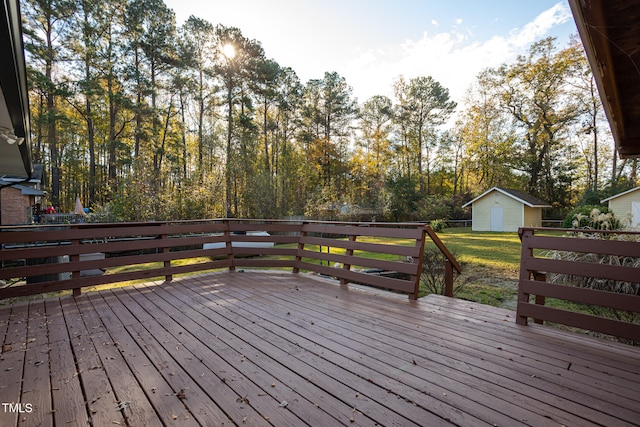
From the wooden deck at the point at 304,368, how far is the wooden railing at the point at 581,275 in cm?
15

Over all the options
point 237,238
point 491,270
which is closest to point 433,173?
point 491,270

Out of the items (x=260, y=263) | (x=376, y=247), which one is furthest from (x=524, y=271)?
(x=260, y=263)

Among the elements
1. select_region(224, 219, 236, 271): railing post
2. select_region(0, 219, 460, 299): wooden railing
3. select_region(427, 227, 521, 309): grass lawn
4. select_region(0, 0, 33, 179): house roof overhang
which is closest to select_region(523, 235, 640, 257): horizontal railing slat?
select_region(0, 219, 460, 299): wooden railing

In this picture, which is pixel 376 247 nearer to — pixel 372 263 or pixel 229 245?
pixel 372 263

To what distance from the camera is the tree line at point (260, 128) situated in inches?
560

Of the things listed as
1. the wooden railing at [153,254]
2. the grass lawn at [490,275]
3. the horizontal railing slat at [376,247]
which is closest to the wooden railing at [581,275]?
the wooden railing at [153,254]

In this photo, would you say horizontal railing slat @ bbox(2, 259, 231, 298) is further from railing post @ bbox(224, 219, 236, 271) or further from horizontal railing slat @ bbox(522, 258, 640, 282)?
horizontal railing slat @ bbox(522, 258, 640, 282)

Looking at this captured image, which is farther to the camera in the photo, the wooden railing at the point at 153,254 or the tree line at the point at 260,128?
the tree line at the point at 260,128

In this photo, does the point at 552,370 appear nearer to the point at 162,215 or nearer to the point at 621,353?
the point at 621,353

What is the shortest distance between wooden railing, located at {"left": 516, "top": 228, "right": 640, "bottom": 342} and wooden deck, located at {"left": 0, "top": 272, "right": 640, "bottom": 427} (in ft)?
0.50

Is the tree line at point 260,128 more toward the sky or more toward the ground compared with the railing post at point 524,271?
more toward the sky

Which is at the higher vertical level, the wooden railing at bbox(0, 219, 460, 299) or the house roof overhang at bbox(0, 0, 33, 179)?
the house roof overhang at bbox(0, 0, 33, 179)

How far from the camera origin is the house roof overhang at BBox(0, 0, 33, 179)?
1.48m

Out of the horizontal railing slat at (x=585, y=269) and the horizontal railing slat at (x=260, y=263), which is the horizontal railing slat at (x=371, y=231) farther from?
the horizontal railing slat at (x=585, y=269)
